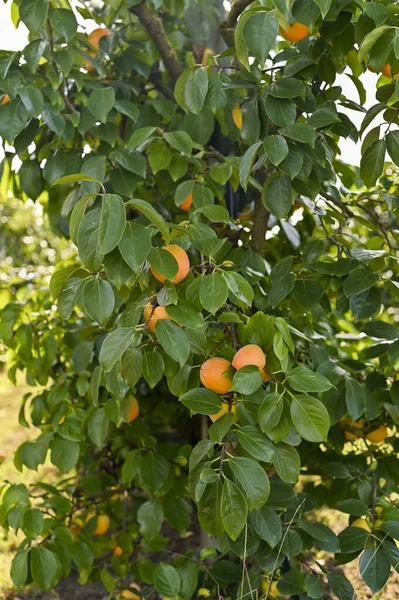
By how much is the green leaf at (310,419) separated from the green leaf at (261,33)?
0.47m

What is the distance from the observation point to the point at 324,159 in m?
1.07

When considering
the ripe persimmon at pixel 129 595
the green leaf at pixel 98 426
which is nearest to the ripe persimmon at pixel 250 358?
the green leaf at pixel 98 426

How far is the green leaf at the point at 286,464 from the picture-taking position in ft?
3.09

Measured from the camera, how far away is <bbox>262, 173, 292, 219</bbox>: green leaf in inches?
42.2

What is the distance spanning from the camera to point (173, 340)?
2.77ft

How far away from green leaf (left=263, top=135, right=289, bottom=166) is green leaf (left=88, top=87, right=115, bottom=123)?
1.27ft

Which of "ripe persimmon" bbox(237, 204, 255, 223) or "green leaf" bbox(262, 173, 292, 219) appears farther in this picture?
"ripe persimmon" bbox(237, 204, 255, 223)

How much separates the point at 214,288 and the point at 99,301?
15 centimetres

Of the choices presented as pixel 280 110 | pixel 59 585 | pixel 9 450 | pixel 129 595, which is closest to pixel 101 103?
pixel 280 110

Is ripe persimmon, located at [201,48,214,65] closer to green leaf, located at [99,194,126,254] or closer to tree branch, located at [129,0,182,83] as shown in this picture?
tree branch, located at [129,0,182,83]

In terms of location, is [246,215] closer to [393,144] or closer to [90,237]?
[393,144]

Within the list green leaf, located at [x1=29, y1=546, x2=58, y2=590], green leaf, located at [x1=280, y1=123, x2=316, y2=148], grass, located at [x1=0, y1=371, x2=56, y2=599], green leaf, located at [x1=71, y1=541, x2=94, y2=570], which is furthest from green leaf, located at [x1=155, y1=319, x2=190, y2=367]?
grass, located at [x1=0, y1=371, x2=56, y2=599]

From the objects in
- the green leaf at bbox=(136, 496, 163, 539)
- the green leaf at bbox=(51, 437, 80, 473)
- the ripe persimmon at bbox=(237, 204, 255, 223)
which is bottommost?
the green leaf at bbox=(136, 496, 163, 539)

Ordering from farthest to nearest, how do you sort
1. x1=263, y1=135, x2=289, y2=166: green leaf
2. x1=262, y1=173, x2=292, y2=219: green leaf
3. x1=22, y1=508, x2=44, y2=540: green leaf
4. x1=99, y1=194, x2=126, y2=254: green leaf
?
x1=22, y1=508, x2=44, y2=540: green leaf
x1=262, y1=173, x2=292, y2=219: green leaf
x1=263, y1=135, x2=289, y2=166: green leaf
x1=99, y1=194, x2=126, y2=254: green leaf
